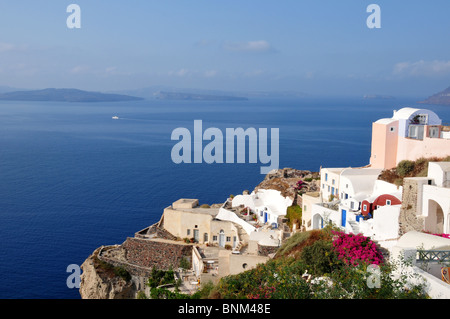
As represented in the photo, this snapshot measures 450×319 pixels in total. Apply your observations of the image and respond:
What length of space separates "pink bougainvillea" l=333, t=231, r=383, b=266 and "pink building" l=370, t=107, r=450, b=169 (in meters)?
10.4

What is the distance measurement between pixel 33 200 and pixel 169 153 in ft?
107

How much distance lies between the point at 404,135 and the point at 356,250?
1213cm

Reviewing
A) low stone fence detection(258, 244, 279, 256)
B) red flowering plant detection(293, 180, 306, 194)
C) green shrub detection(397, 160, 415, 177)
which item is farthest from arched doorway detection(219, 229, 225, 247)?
green shrub detection(397, 160, 415, 177)

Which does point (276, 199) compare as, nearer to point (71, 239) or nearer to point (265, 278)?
point (265, 278)

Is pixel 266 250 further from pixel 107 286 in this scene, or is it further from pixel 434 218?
pixel 107 286

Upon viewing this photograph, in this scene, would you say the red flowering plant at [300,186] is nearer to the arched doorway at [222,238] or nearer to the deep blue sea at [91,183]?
the arched doorway at [222,238]

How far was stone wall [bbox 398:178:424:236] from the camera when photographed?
58.2ft

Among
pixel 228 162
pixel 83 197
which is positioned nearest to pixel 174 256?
pixel 83 197

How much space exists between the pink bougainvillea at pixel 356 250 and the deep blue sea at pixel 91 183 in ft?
68.3

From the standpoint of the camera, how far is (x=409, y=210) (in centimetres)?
1805

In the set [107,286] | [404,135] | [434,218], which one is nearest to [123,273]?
[107,286]

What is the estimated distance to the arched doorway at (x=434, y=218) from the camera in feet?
57.5

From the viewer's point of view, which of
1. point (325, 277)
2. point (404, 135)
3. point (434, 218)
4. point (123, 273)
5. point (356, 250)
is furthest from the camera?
point (123, 273)

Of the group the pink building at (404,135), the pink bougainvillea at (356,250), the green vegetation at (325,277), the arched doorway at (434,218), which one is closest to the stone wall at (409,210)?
the arched doorway at (434,218)
